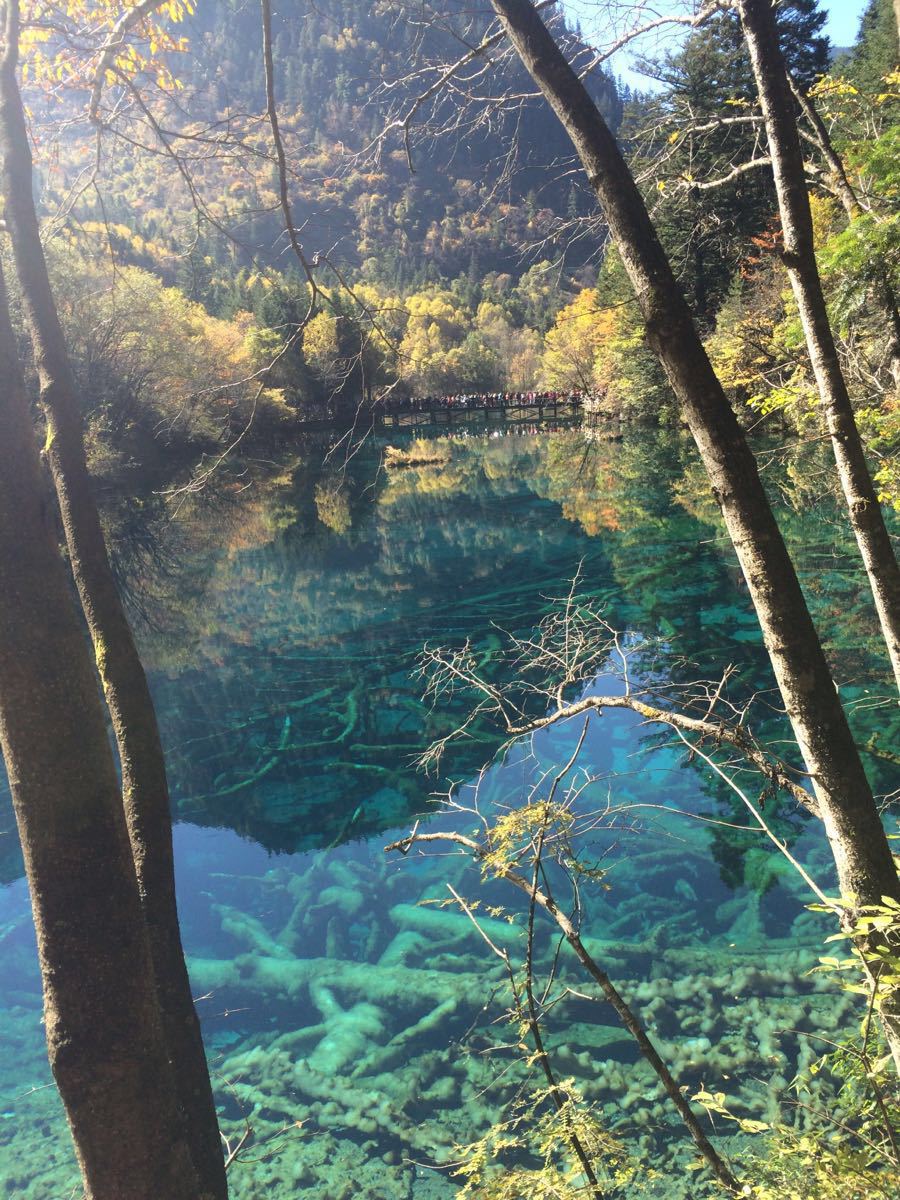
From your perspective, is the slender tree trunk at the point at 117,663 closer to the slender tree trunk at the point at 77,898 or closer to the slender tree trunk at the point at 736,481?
the slender tree trunk at the point at 77,898

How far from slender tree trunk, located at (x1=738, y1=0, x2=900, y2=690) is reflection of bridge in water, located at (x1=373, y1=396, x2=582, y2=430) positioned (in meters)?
54.4

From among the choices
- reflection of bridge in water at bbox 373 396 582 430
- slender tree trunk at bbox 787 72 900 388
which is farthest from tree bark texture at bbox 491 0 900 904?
reflection of bridge in water at bbox 373 396 582 430

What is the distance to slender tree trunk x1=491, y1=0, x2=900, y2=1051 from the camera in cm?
231

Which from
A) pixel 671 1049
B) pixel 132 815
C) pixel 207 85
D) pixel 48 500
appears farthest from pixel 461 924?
pixel 207 85

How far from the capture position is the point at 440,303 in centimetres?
9525

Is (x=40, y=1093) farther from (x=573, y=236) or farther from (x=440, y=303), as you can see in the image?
(x=440, y=303)

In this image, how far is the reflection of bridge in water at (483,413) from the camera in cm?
5834

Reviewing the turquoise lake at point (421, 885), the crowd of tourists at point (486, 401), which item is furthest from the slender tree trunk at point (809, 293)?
the crowd of tourists at point (486, 401)

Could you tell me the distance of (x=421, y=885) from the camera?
7.51 metres

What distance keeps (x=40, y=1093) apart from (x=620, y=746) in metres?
6.82

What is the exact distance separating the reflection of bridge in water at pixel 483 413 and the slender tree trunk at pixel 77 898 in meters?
55.3

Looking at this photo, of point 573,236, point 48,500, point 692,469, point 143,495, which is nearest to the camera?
point 48,500

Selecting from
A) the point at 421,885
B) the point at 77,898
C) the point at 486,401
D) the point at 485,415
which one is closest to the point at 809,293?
the point at 77,898

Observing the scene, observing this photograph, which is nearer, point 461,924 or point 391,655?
point 461,924
